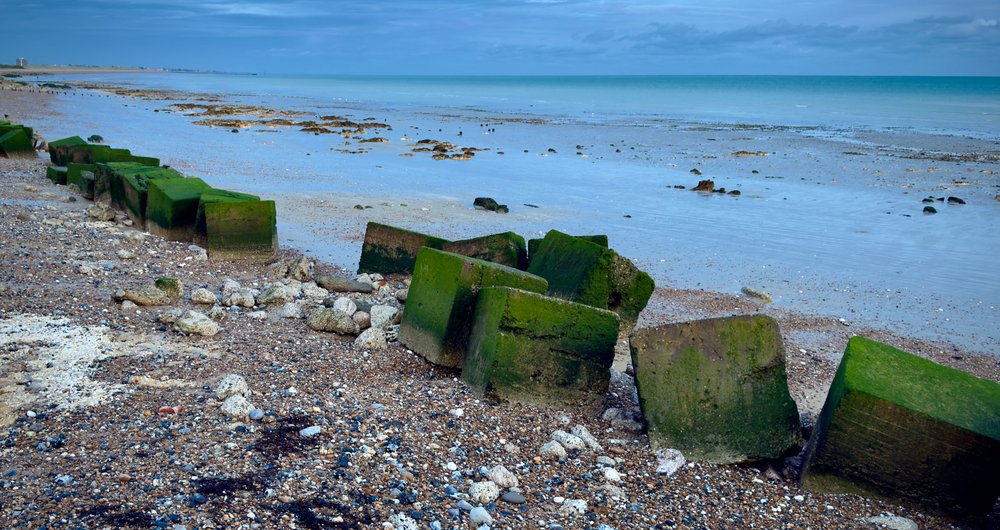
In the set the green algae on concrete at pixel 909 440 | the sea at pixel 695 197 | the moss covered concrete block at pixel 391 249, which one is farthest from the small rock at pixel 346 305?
the green algae on concrete at pixel 909 440

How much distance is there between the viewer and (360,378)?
578 cm

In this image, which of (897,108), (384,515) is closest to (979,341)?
(384,515)

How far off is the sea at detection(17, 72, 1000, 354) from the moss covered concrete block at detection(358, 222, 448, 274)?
920 mm

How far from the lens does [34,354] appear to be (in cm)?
557

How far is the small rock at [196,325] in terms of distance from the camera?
6328 mm

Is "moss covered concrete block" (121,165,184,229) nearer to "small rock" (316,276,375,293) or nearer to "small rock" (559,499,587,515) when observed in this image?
"small rock" (316,276,375,293)

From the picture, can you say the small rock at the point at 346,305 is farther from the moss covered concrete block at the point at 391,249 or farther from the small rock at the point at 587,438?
the small rock at the point at 587,438

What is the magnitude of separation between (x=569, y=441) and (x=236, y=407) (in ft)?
6.74

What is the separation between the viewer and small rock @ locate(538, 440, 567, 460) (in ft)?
15.8

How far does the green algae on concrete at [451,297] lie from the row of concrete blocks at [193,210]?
12.3 feet

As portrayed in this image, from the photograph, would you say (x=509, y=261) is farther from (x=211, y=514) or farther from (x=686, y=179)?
(x=686, y=179)

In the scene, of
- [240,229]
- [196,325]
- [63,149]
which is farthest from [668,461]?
[63,149]

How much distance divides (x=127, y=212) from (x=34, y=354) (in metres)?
6.17

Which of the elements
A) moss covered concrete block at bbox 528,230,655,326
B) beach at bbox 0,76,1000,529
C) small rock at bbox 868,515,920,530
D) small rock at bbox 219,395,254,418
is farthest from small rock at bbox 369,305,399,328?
small rock at bbox 868,515,920,530
